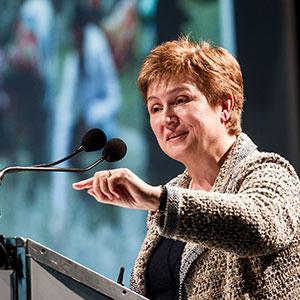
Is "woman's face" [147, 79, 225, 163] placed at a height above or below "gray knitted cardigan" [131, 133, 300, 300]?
above

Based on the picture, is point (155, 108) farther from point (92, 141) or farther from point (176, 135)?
point (92, 141)

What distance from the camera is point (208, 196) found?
1294 mm

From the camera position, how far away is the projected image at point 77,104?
2.98 metres

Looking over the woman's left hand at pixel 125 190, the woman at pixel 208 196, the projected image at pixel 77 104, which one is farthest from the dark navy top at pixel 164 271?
the projected image at pixel 77 104

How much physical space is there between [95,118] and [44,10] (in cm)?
51

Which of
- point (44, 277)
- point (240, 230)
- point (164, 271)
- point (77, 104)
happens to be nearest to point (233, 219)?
point (240, 230)

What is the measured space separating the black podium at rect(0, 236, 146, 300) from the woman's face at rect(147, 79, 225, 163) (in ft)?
1.58

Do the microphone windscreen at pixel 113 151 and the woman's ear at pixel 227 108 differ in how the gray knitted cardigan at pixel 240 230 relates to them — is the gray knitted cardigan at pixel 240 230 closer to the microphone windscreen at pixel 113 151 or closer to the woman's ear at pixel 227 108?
the woman's ear at pixel 227 108

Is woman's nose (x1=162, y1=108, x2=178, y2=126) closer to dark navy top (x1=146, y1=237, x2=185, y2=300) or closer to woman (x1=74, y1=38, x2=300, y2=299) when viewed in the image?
woman (x1=74, y1=38, x2=300, y2=299)

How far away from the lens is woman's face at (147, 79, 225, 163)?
164 centimetres

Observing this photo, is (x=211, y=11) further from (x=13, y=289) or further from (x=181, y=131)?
(x=13, y=289)

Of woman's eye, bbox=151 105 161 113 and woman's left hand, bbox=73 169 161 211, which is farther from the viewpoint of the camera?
woman's eye, bbox=151 105 161 113

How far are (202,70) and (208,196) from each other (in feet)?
1.46

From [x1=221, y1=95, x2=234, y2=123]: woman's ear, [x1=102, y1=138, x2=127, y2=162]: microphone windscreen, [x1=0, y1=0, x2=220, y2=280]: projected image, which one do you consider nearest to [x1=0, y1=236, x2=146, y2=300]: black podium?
[x1=102, y1=138, x2=127, y2=162]: microphone windscreen
